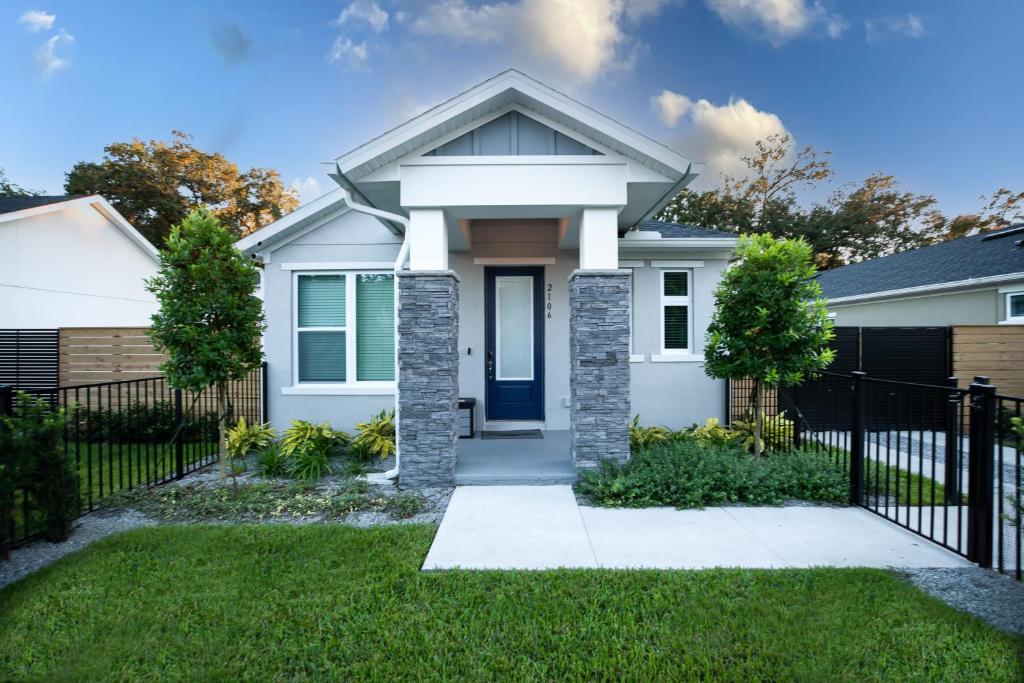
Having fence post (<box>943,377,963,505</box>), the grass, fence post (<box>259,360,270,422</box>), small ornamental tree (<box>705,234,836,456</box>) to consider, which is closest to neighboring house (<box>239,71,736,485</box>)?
fence post (<box>259,360,270,422</box>)

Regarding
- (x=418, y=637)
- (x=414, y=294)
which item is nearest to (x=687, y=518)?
(x=418, y=637)

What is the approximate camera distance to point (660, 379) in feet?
24.1

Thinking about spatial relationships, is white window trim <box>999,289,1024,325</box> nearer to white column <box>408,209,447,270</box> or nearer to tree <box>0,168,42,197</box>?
white column <box>408,209,447,270</box>

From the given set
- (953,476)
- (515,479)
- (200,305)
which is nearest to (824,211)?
(953,476)

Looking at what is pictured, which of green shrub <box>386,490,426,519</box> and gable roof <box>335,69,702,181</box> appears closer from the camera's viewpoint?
green shrub <box>386,490,426,519</box>

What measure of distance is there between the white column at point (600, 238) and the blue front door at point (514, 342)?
207 cm

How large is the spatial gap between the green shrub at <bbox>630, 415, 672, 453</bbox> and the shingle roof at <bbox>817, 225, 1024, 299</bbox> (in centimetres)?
893

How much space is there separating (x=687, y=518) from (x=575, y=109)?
429 cm

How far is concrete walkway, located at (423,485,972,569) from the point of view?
130 inches

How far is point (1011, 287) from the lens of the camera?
9.16 metres

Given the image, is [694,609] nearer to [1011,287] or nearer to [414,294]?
[414,294]

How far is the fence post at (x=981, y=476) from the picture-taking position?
3.18 meters

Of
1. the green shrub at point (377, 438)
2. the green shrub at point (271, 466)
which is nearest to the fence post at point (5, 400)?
the green shrub at point (271, 466)

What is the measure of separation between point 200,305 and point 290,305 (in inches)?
93.2
